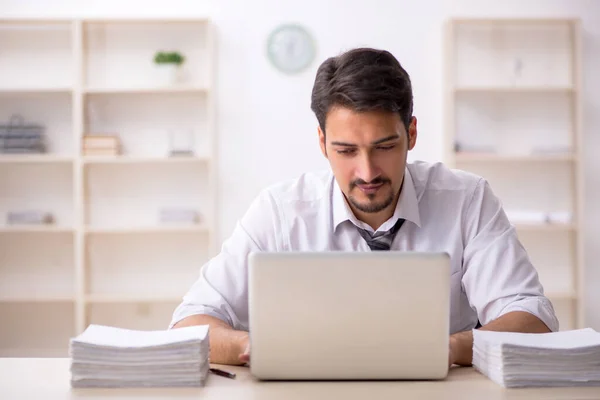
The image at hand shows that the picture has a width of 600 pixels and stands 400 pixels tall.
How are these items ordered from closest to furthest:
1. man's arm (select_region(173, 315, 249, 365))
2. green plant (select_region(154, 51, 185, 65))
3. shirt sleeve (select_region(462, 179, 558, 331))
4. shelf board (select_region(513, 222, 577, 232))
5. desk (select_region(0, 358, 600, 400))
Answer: desk (select_region(0, 358, 600, 400))
man's arm (select_region(173, 315, 249, 365))
shirt sleeve (select_region(462, 179, 558, 331))
shelf board (select_region(513, 222, 577, 232))
green plant (select_region(154, 51, 185, 65))

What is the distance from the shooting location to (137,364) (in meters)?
1.29

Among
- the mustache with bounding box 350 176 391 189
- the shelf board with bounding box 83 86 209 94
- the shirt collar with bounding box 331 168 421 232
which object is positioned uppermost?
the shelf board with bounding box 83 86 209 94

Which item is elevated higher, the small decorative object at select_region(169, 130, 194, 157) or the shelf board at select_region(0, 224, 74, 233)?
the small decorative object at select_region(169, 130, 194, 157)

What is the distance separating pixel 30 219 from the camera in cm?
450

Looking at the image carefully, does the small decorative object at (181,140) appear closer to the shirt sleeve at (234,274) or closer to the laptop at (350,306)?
the shirt sleeve at (234,274)

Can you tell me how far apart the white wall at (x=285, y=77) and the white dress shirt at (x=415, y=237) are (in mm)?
2542

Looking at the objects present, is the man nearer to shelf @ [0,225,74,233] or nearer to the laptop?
the laptop

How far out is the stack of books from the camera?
444 cm

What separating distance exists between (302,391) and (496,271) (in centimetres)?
80

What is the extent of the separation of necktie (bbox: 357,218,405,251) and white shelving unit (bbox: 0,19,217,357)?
9.04 ft

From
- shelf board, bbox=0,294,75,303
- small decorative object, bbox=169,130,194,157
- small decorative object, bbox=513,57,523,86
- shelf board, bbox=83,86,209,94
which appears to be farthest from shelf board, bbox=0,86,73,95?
small decorative object, bbox=513,57,523,86

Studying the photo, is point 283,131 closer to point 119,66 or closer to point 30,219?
point 119,66

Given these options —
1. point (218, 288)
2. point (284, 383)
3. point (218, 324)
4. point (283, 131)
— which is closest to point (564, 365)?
point (284, 383)

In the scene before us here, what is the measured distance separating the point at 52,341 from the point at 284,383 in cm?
375
